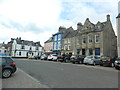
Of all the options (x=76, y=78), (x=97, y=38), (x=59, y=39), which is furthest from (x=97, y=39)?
(x=76, y=78)

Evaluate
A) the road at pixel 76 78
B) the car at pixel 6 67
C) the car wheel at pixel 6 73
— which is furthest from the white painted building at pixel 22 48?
the car wheel at pixel 6 73

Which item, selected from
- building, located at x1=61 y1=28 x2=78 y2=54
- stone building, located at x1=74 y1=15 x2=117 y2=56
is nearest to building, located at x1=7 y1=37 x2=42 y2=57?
building, located at x1=61 y1=28 x2=78 y2=54

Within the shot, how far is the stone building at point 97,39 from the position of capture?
90.2ft

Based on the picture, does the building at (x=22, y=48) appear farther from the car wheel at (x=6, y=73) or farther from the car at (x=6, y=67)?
the car wheel at (x=6, y=73)

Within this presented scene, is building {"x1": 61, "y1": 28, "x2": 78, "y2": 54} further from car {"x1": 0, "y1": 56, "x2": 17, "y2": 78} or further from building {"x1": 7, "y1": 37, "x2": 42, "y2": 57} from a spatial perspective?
car {"x1": 0, "y1": 56, "x2": 17, "y2": 78}

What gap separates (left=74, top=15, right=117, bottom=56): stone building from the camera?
90.2 ft

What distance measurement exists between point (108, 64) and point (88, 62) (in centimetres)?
344

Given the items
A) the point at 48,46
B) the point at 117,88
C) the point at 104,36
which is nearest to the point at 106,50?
the point at 104,36

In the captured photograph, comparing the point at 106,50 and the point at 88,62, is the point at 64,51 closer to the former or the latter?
the point at 106,50

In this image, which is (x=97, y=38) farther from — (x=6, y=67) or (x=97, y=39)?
(x=6, y=67)

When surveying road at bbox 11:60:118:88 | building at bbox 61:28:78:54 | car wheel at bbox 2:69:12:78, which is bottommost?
road at bbox 11:60:118:88

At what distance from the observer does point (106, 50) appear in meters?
27.8

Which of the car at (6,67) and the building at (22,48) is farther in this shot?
the building at (22,48)

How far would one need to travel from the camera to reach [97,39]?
28.4 m
